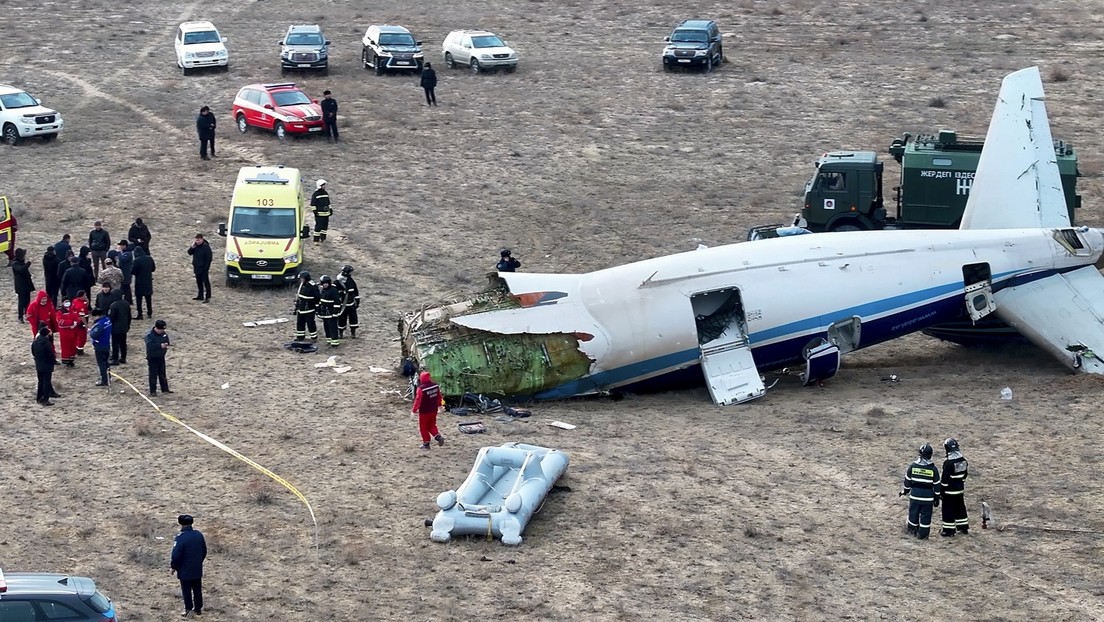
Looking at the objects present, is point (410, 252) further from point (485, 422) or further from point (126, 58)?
point (126, 58)

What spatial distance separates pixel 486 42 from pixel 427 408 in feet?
104

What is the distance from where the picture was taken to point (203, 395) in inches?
1080

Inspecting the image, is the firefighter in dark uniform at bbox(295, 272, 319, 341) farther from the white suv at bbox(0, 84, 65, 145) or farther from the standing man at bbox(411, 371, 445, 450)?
the white suv at bbox(0, 84, 65, 145)

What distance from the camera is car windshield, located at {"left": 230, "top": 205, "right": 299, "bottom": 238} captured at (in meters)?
34.2

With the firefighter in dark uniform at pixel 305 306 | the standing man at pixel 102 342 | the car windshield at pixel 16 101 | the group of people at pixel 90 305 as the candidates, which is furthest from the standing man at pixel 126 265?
the car windshield at pixel 16 101

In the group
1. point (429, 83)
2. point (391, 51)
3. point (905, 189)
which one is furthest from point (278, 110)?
point (905, 189)

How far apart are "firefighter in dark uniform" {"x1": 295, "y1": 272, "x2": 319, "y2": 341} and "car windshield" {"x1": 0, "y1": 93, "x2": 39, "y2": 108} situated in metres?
20.2

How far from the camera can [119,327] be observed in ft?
94.0

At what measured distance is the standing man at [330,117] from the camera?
4472 cm

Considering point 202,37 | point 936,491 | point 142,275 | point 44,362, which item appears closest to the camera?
point 936,491

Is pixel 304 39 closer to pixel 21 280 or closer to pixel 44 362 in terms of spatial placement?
pixel 21 280

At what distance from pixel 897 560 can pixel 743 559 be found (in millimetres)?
2114

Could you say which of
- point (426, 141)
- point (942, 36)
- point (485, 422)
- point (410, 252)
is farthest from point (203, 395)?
point (942, 36)

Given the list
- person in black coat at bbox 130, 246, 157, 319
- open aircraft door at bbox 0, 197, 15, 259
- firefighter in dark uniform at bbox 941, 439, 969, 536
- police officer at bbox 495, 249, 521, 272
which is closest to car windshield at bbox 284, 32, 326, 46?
open aircraft door at bbox 0, 197, 15, 259
